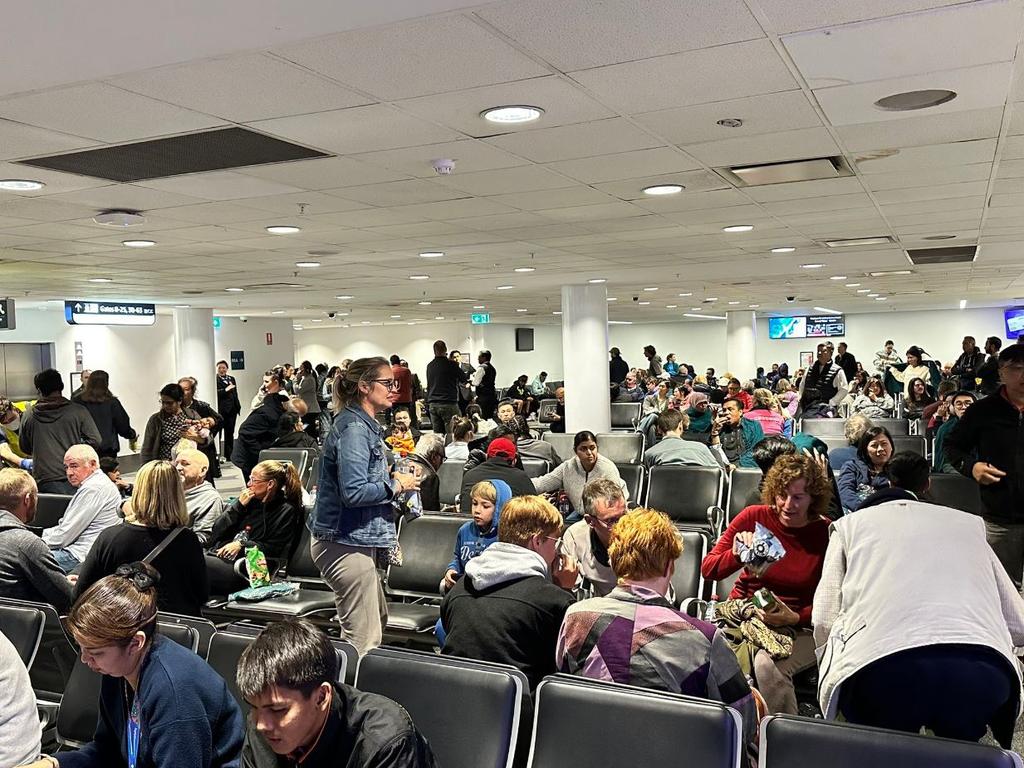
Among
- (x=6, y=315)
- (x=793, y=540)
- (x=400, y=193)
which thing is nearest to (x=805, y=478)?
(x=793, y=540)

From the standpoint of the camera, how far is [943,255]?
11.3 metres

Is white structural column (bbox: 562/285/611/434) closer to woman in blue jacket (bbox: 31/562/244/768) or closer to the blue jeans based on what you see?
the blue jeans

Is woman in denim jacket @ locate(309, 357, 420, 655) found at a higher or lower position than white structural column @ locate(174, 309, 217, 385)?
lower

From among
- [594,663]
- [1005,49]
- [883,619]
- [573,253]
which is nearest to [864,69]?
[1005,49]

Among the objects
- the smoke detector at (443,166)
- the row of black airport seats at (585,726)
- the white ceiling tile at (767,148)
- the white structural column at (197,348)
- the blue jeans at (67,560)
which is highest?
the white ceiling tile at (767,148)

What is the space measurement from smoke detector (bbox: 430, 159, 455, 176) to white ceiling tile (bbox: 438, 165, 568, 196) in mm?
215

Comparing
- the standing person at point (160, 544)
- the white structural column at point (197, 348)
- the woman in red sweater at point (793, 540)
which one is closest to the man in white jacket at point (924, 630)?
the woman in red sweater at point (793, 540)

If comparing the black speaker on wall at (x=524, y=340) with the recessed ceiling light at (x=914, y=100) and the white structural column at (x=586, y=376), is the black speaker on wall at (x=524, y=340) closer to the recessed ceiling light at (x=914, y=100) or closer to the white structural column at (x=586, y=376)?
the white structural column at (x=586, y=376)

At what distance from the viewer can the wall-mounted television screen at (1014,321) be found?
94.6 ft

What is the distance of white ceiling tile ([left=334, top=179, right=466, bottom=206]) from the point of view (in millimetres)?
5527

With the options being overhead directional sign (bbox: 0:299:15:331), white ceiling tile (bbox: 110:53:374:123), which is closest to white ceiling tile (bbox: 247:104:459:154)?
white ceiling tile (bbox: 110:53:374:123)

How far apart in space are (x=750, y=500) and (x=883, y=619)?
135 inches

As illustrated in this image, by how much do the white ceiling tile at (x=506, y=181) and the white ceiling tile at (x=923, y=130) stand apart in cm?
166

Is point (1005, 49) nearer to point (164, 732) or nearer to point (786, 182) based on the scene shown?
point (786, 182)
